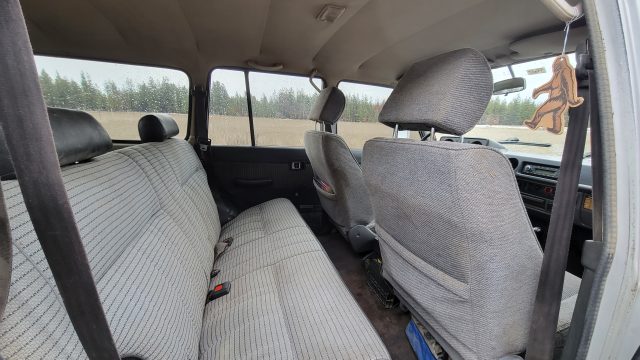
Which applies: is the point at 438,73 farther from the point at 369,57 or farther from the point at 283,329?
the point at 369,57

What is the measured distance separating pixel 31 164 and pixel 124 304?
0.60m

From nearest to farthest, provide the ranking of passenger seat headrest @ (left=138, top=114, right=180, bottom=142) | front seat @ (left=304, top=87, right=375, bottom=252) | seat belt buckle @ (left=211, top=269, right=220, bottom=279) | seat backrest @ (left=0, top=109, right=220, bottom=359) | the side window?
1. seat backrest @ (left=0, top=109, right=220, bottom=359)
2. seat belt buckle @ (left=211, top=269, right=220, bottom=279)
3. passenger seat headrest @ (left=138, top=114, right=180, bottom=142)
4. front seat @ (left=304, top=87, right=375, bottom=252)
5. the side window

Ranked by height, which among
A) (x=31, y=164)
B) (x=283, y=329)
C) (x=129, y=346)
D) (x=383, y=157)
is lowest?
(x=283, y=329)

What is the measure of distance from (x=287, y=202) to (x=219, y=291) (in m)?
1.15

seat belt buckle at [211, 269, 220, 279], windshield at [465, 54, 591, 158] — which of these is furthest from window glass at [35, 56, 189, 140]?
windshield at [465, 54, 591, 158]

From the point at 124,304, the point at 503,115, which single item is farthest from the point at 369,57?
the point at 124,304

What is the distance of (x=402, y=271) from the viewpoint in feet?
3.93

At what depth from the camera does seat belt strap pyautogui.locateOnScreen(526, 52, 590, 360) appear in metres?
0.70

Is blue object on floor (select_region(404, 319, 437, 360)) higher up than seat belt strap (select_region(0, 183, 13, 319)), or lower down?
lower down

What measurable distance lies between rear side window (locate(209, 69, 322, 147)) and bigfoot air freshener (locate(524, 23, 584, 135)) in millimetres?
2231

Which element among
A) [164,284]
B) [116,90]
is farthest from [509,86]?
[116,90]

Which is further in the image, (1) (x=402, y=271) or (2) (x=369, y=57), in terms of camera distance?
(2) (x=369, y=57)

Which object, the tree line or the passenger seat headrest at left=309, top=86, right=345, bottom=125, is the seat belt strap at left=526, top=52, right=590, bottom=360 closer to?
the tree line

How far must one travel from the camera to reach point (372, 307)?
1.81 meters
